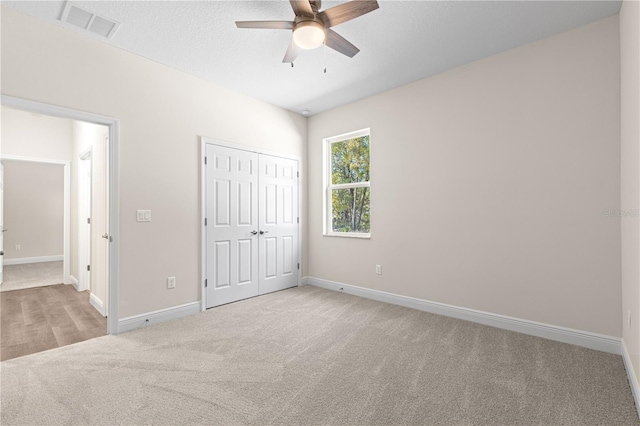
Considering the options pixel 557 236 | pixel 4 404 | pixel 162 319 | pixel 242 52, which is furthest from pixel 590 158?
pixel 4 404

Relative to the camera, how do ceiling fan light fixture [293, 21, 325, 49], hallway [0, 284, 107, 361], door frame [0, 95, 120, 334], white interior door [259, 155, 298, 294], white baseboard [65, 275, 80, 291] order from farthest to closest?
1. white baseboard [65, 275, 80, 291]
2. white interior door [259, 155, 298, 294]
3. door frame [0, 95, 120, 334]
4. hallway [0, 284, 107, 361]
5. ceiling fan light fixture [293, 21, 325, 49]

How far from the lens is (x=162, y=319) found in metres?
3.27

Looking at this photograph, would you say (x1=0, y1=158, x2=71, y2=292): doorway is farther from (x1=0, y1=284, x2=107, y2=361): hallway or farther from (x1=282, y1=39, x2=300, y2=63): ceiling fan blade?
(x1=282, y1=39, x2=300, y2=63): ceiling fan blade

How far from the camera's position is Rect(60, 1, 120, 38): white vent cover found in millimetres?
2424

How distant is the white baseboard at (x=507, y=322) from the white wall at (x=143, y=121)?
2.41 metres

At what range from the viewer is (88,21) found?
255 cm

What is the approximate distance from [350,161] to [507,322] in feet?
9.44

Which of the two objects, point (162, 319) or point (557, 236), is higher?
point (557, 236)

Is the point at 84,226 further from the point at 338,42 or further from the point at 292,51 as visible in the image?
the point at 338,42

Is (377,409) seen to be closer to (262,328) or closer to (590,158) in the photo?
(262,328)

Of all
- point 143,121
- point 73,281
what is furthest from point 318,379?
point 73,281

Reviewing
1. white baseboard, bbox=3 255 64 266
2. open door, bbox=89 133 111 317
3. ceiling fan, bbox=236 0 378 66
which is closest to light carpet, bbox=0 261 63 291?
white baseboard, bbox=3 255 64 266

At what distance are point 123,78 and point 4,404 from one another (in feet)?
9.31

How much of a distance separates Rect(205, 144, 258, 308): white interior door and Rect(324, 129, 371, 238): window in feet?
4.05
